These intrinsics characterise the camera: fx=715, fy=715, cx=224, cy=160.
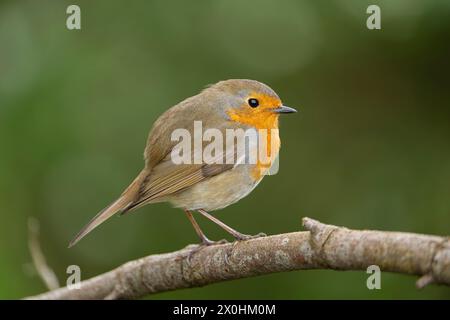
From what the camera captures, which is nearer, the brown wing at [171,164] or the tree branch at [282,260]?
the tree branch at [282,260]

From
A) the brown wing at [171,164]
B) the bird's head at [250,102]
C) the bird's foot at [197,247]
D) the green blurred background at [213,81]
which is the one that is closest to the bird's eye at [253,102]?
the bird's head at [250,102]

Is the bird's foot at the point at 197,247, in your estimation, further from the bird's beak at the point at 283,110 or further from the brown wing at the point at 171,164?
the bird's beak at the point at 283,110

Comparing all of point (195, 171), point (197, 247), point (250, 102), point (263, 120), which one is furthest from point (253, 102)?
point (197, 247)

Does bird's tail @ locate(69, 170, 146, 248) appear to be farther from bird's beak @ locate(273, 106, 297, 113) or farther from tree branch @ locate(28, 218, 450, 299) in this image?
bird's beak @ locate(273, 106, 297, 113)

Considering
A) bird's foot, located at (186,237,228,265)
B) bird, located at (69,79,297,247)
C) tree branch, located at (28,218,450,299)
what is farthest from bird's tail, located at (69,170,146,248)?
bird's foot, located at (186,237,228,265)

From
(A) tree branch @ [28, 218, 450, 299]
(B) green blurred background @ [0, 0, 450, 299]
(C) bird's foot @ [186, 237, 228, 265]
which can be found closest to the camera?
(A) tree branch @ [28, 218, 450, 299]

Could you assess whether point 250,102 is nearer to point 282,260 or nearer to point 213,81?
point 213,81

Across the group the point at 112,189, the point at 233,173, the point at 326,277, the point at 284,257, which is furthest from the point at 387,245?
the point at 112,189
